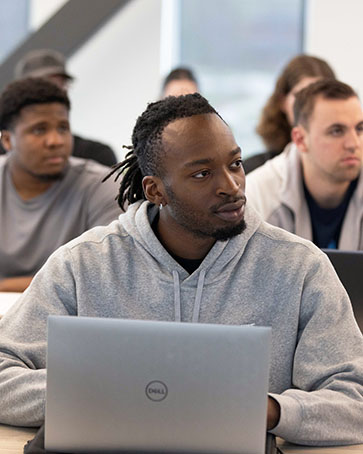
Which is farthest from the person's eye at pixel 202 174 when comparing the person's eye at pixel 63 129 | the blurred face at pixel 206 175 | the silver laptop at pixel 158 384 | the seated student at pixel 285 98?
the seated student at pixel 285 98

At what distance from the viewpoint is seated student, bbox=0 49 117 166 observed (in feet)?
13.0

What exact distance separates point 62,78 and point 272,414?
10.9 feet

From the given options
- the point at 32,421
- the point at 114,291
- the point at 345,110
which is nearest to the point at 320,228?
the point at 345,110

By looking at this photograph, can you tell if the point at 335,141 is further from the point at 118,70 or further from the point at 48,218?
the point at 118,70

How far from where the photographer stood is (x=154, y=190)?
1736mm

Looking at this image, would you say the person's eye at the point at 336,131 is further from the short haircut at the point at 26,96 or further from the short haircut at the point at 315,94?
the short haircut at the point at 26,96

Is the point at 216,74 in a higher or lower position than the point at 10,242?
higher

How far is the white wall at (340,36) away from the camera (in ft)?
19.0

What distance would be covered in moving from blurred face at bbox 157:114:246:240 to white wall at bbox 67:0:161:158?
4.38 meters

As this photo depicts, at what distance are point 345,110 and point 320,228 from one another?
0.41 metres

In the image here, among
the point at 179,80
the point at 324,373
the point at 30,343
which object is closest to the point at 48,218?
the point at 30,343

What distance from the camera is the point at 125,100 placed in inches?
239

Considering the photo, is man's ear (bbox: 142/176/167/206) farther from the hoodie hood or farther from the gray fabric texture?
the gray fabric texture

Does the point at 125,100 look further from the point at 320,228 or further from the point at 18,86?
the point at 320,228
